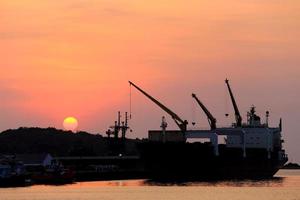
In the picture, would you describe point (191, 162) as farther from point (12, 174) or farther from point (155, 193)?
point (155, 193)

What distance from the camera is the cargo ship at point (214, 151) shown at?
488 feet

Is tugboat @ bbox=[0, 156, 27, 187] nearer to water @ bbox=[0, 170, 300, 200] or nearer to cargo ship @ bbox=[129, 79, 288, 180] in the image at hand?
water @ bbox=[0, 170, 300, 200]

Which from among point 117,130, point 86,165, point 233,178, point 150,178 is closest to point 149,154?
point 150,178

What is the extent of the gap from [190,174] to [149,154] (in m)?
7.17

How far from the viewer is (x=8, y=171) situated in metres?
117

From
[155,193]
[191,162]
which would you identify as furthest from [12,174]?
[191,162]

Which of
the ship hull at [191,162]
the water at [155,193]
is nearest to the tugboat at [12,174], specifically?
the water at [155,193]

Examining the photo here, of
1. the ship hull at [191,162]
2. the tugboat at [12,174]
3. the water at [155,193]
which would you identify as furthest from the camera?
the ship hull at [191,162]

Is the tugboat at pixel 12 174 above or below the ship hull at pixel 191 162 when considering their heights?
below

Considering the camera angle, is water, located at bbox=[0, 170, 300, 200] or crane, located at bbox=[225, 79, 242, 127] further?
crane, located at bbox=[225, 79, 242, 127]

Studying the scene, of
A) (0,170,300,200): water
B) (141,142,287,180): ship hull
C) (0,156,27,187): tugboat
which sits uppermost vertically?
(141,142,287,180): ship hull

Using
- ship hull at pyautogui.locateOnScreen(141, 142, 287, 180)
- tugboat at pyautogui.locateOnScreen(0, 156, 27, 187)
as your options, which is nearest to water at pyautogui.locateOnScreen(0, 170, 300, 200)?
tugboat at pyautogui.locateOnScreen(0, 156, 27, 187)

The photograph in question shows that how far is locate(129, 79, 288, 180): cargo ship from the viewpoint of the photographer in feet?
488

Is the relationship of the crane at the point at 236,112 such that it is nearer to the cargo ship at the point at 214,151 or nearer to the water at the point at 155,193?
the cargo ship at the point at 214,151
